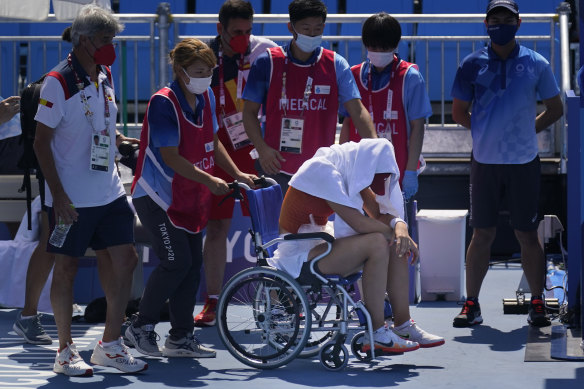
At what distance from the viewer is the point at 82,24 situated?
5246mm

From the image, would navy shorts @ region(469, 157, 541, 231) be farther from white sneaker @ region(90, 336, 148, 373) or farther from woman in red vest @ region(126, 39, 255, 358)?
white sneaker @ region(90, 336, 148, 373)

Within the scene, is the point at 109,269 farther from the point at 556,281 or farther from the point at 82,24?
the point at 556,281

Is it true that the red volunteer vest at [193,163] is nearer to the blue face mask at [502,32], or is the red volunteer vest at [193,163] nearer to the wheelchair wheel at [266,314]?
the wheelchair wheel at [266,314]

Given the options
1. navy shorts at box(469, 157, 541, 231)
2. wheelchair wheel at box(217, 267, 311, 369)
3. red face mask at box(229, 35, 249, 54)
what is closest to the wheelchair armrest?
wheelchair wheel at box(217, 267, 311, 369)

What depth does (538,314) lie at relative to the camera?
654cm

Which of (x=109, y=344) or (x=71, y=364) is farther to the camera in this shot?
(x=109, y=344)

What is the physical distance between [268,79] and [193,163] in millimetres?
803

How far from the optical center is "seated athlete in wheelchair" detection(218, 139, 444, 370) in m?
5.34

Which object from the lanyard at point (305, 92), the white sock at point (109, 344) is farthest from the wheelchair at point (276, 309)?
the lanyard at point (305, 92)

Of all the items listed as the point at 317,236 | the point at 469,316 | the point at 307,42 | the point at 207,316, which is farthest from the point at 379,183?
the point at 207,316

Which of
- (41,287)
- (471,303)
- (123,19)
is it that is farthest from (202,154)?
(123,19)

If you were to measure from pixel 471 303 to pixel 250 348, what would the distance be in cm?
170

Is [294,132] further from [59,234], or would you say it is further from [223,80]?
[59,234]

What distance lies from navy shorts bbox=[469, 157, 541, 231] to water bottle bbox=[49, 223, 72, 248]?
105 inches
